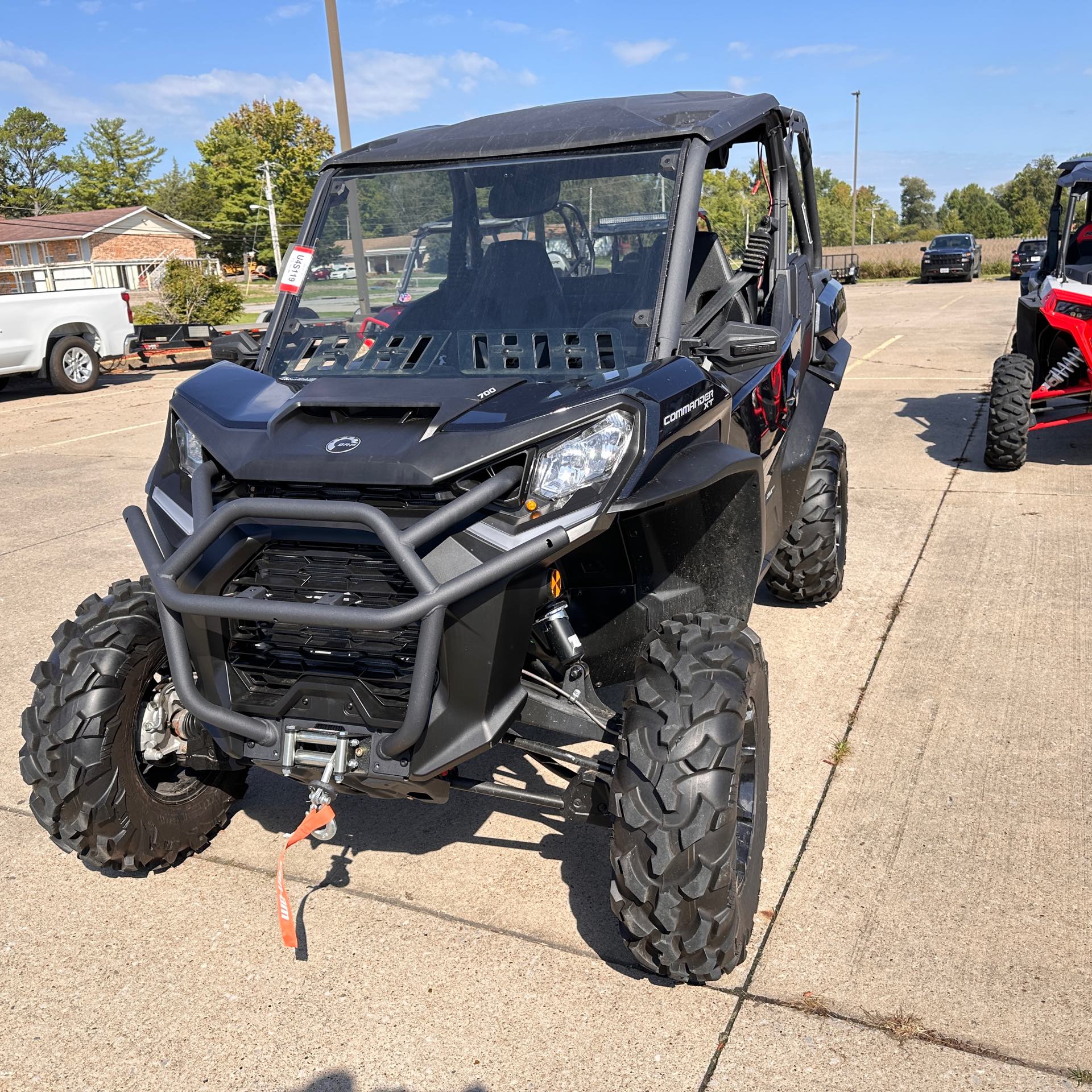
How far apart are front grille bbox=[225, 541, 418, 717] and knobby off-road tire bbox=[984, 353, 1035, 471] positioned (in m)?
6.32

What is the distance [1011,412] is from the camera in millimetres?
7828

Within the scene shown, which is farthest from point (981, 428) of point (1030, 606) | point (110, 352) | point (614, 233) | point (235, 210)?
point (235, 210)

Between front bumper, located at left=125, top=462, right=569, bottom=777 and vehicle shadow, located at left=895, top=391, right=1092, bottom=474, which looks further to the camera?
vehicle shadow, located at left=895, top=391, right=1092, bottom=474

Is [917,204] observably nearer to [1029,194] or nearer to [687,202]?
[1029,194]

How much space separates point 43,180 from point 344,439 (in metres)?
101

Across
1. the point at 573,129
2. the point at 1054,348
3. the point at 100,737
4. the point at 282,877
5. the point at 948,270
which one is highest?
the point at 573,129

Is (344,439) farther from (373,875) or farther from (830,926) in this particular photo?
(830,926)

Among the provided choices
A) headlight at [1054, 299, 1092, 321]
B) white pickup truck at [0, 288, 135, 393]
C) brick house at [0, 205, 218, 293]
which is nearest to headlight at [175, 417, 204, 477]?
headlight at [1054, 299, 1092, 321]

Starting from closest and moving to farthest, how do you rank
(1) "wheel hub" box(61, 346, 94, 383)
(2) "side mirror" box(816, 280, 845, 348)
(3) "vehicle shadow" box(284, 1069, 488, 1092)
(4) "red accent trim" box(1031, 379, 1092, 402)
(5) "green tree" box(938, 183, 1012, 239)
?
1. (3) "vehicle shadow" box(284, 1069, 488, 1092)
2. (2) "side mirror" box(816, 280, 845, 348)
3. (4) "red accent trim" box(1031, 379, 1092, 402)
4. (1) "wheel hub" box(61, 346, 94, 383)
5. (5) "green tree" box(938, 183, 1012, 239)

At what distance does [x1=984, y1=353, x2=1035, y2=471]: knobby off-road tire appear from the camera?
7.82m

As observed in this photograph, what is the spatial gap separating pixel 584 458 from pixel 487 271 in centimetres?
119

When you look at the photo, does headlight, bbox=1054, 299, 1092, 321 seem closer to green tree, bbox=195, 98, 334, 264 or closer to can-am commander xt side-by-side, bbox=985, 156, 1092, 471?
can-am commander xt side-by-side, bbox=985, 156, 1092, 471

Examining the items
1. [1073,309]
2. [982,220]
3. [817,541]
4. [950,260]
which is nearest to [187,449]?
[817,541]

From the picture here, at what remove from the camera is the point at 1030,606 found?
17.6 ft
